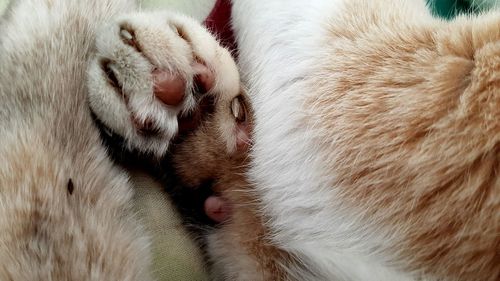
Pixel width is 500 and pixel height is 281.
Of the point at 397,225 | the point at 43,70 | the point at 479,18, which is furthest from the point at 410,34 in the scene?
the point at 43,70

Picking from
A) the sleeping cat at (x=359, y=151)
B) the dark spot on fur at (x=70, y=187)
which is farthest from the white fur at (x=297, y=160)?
the dark spot on fur at (x=70, y=187)

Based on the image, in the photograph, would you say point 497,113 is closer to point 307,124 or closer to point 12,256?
point 307,124

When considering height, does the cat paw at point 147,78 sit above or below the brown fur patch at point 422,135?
below

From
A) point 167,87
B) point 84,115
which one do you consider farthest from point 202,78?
point 84,115

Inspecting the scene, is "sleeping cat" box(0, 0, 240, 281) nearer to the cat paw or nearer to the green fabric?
the cat paw

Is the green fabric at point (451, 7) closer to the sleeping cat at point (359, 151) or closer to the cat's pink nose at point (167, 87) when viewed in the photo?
the sleeping cat at point (359, 151)

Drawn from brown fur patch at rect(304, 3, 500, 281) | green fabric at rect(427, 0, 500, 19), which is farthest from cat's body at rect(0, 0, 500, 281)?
green fabric at rect(427, 0, 500, 19)
